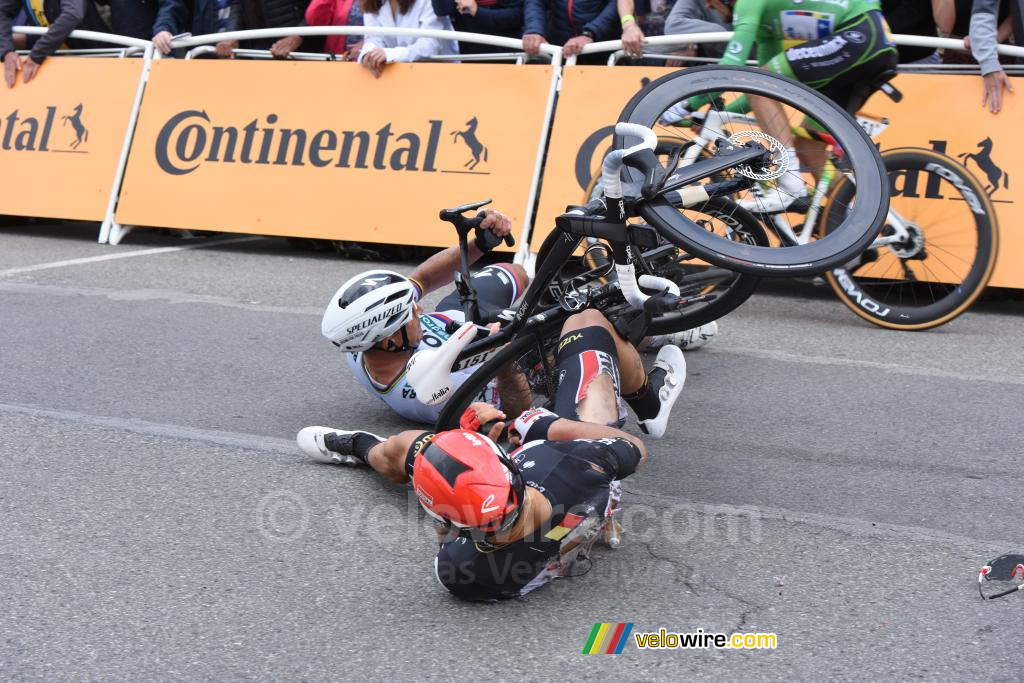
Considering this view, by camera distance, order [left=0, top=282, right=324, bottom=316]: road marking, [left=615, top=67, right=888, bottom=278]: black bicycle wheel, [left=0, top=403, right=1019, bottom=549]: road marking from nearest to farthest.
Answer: [left=615, top=67, right=888, bottom=278]: black bicycle wheel → [left=0, top=403, right=1019, bottom=549]: road marking → [left=0, top=282, right=324, bottom=316]: road marking

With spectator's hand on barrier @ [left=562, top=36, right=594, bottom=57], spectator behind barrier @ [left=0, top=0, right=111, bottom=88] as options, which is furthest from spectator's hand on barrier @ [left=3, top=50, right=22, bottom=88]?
spectator's hand on barrier @ [left=562, top=36, right=594, bottom=57]

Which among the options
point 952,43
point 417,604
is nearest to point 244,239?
point 952,43

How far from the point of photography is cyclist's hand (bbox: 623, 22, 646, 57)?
25.8ft

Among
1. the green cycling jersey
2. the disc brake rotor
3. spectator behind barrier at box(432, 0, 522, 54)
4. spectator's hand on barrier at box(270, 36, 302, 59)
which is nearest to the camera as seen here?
the disc brake rotor

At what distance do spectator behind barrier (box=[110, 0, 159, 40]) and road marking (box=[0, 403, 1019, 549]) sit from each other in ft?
19.1

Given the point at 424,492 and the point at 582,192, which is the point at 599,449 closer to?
the point at 424,492

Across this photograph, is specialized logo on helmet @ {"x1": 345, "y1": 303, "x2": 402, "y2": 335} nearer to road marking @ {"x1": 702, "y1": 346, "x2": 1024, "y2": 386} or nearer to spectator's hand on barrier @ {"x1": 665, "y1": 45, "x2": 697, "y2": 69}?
road marking @ {"x1": 702, "y1": 346, "x2": 1024, "y2": 386}

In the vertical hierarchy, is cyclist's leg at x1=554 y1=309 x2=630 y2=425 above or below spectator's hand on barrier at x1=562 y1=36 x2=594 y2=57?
below

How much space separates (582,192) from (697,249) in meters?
4.22

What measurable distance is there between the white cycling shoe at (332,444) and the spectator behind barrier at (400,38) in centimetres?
461

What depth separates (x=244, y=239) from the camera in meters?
9.66

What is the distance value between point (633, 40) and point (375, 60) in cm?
195

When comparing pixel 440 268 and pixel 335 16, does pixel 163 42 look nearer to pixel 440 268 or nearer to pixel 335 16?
pixel 335 16

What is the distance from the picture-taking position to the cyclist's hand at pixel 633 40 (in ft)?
25.8
